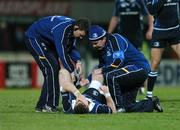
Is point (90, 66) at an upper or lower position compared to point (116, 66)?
lower

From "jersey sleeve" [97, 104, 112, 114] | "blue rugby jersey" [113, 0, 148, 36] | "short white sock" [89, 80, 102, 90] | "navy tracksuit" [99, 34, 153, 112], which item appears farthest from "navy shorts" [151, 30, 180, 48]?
"blue rugby jersey" [113, 0, 148, 36]

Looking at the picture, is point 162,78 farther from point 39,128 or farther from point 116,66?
point 39,128

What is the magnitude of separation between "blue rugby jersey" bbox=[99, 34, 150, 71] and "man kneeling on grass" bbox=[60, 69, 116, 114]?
0.89ft

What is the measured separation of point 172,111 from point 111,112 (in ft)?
4.16

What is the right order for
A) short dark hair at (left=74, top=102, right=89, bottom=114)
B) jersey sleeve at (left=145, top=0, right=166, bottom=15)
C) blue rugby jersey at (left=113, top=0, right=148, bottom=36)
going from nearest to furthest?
short dark hair at (left=74, top=102, right=89, bottom=114), jersey sleeve at (left=145, top=0, right=166, bottom=15), blue rugby jersey at (left=113, top=0, right=148, bottom=36)

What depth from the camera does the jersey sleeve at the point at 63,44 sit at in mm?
11969

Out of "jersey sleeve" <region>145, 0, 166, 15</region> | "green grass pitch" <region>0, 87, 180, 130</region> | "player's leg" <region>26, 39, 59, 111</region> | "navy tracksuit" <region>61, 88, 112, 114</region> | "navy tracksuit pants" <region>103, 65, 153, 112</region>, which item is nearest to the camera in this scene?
"green grass pitch" <region>0, 87, 180, 130</region>

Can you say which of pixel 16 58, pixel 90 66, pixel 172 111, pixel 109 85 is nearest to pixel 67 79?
pixel 109 85

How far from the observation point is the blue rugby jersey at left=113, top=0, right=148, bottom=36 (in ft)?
60.2

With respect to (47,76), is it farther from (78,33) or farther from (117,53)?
(117,53)

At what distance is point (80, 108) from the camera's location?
468 inches

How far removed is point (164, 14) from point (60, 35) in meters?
3.36

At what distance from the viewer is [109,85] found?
12078mm

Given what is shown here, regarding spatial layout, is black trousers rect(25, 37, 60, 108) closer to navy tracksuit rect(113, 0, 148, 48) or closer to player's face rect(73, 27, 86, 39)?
player's face rect(73, 27, 86, 39)
